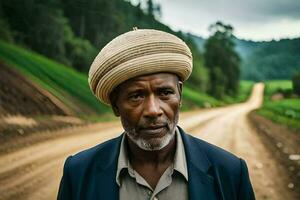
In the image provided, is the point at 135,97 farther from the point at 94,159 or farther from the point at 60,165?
the point at 60,165

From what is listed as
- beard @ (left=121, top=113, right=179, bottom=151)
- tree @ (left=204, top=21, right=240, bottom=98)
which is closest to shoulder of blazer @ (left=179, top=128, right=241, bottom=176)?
beard @ (left=121, top=113, right=179, bottom=151)

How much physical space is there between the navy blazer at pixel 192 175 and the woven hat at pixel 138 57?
40 cm

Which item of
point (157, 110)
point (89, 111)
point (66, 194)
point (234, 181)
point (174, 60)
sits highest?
point (174, 60)

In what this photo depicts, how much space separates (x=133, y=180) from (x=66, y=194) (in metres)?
0.38

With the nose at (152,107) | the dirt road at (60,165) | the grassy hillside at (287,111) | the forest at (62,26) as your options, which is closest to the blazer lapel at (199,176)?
the nose at (152,107)

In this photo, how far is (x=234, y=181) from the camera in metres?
2.01

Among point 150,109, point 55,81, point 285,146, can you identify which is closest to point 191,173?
point 150,109

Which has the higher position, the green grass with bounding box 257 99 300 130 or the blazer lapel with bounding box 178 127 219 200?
the blazer lapel with bounding box 178 127 219 200

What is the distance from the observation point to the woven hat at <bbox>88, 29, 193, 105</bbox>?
2043mm

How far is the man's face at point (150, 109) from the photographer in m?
2.08

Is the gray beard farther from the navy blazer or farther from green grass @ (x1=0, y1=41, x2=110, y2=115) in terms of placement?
green grass @ (x1=0, y1=41, x2=110, y2=115)

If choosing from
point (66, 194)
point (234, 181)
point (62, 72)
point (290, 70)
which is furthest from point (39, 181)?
point (62, 72)

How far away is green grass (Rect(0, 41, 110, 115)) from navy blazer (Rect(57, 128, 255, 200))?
1281 cm

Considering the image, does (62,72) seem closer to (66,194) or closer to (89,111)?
(89,111)
